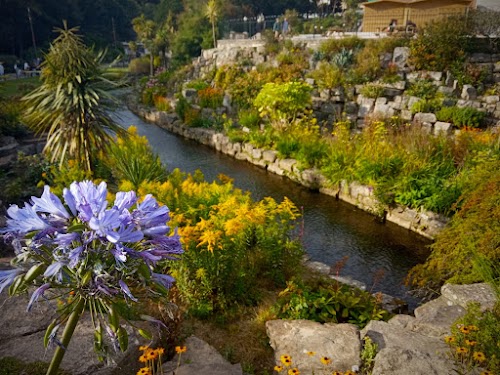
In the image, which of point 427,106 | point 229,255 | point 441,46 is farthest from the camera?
point 441,46

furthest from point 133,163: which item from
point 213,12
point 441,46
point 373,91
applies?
point 213,12

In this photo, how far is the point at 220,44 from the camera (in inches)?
987

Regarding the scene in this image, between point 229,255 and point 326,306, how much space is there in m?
1.21

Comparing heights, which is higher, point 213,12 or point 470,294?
point 213,12

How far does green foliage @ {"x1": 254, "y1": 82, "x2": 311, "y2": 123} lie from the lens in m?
11.9

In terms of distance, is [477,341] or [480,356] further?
[477,341]

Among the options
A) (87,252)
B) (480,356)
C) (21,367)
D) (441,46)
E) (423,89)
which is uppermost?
(441,46)

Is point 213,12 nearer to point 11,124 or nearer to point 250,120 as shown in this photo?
point 250,120

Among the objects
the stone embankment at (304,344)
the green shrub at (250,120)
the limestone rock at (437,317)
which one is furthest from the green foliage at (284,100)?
the stone embankment at (304,344)

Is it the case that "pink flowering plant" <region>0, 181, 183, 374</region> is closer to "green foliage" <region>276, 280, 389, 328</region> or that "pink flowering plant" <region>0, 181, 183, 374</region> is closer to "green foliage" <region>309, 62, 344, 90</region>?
"green foliage" <region>276, 280, 389, 328</region>

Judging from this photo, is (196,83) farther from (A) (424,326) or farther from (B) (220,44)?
(A) (424,326)

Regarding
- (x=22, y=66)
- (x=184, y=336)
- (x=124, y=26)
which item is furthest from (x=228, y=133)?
(x=124, y=26)

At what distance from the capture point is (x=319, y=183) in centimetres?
950

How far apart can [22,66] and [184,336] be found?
4166 cm
